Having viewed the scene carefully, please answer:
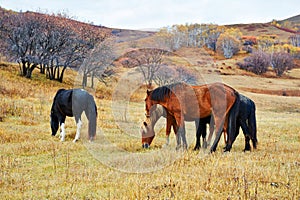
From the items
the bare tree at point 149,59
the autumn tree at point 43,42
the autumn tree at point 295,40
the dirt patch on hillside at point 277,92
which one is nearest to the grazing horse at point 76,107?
the bare tree at point 149,59

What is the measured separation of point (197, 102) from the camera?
1012 centimetres

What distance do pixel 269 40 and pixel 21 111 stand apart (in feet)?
468

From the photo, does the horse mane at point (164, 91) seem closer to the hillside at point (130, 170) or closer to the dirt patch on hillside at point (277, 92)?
the hillside at point (130, 170)

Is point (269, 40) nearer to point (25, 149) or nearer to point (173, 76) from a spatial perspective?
point (173, 76)

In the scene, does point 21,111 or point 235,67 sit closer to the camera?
point 21,111

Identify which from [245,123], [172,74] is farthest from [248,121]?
[172,74]

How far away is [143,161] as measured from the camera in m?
8.18

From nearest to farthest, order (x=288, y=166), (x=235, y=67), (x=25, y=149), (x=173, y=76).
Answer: (x=288, y=166)
(x=25, y=149)
(x=173, y=76)
(x=235, y=67)

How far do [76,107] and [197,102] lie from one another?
4.65 meters

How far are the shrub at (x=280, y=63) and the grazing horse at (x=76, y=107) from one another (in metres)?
77.6

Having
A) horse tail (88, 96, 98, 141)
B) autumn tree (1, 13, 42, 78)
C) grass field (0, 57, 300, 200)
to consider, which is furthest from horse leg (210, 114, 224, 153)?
autumn tree (1, 13, 42, 78)

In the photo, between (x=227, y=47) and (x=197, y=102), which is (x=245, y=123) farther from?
(x=227, y=47)

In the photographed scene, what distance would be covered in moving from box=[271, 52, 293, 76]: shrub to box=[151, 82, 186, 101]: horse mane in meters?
78.2

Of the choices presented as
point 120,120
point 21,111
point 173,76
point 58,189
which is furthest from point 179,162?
point 173,76
